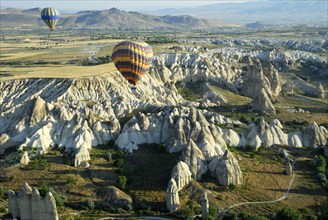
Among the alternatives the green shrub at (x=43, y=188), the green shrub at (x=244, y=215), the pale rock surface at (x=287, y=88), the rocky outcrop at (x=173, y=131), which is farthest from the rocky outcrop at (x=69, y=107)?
the pale rock surface at (x=287, y=88)

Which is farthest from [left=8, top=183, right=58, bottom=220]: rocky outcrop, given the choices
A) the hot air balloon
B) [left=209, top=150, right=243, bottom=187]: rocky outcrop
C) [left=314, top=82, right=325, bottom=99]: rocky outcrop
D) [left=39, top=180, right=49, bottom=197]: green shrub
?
[left=314, top=82, right=325, bottom=99]: rocky outcrop

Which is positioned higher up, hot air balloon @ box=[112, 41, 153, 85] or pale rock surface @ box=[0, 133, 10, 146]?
hot air balloon @ box=[112, 41, 153, 85]

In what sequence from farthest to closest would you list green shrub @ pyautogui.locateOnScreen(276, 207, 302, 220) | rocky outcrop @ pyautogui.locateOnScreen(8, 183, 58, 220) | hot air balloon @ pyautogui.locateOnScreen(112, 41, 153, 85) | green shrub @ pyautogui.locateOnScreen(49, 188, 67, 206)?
hot air balloon @ pyautogui.locateOnScreen(112, 41, 153, 85) → green shrub @ pyautogui.locateOnScreen(49, 188, 67, 206) → green shrub @ pyautogui.locateOnScreen(276, 207, 302, 220) → rocky outcrop @ pyautogui.locateOnScreen(8, 183, 58, 220)

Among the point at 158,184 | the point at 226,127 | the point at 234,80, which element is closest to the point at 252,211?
the point at 158,184

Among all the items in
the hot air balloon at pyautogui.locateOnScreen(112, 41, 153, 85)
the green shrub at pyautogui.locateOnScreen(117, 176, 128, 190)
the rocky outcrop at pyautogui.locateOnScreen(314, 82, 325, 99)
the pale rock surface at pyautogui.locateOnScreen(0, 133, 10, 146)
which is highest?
the hot air balloon at pyautogui.locateOnScreen(112, 41, 153, 85)

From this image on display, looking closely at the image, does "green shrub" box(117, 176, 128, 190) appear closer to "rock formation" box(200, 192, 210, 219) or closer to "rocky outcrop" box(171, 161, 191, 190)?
"rocky outcrop" box(171, 161, 191, 190)

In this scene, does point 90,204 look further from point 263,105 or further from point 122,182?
point 263,105

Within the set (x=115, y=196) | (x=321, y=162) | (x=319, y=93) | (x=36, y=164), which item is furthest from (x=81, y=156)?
(x=319, y=93)
